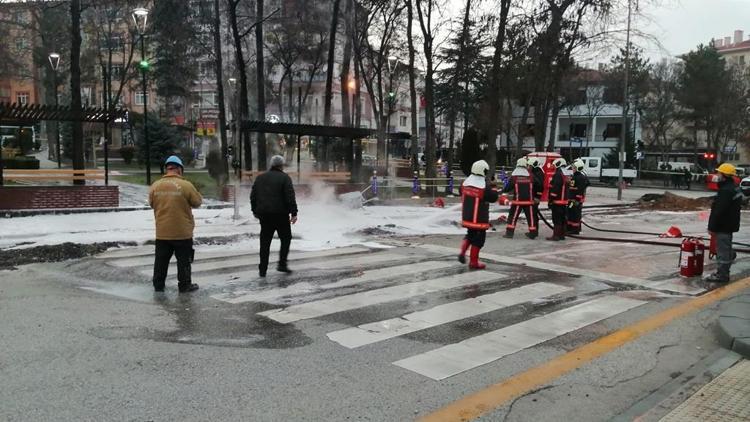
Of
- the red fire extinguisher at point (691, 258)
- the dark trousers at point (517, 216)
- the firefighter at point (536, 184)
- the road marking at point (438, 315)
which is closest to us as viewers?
the road marking at point (438, 315)

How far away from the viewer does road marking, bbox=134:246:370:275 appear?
9.01m

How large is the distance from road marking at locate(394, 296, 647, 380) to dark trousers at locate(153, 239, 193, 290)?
349 centimetres

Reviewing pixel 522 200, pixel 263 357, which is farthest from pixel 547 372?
pixel 522 200

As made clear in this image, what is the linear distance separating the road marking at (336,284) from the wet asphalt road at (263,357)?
0.41 ft

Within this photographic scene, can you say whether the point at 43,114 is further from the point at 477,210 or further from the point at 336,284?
the point at 477,210

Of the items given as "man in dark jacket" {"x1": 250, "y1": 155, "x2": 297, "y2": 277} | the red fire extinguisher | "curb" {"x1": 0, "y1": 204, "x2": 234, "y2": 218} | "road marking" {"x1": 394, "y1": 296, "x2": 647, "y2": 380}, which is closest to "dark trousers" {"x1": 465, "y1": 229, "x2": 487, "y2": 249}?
"road marking" {"x1": 394, "y1": 296, "x2": 647, "y2": 380}

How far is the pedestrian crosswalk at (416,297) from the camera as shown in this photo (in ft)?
18.3

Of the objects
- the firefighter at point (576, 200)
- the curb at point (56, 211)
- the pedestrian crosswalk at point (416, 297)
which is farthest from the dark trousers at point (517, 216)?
the curb at point (56, 211)

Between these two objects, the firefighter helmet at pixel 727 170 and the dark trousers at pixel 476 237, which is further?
the dark trousers at pixel 476 237

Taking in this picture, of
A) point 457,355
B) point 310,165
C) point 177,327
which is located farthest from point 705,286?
point 310,165

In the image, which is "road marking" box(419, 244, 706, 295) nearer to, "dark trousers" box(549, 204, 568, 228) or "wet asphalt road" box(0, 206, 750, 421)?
"wet asphalt road" box(0, 206, 750, 421)

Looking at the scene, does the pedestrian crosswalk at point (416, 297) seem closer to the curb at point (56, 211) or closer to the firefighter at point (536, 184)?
the firefighter at point (536, 184)

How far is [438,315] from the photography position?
6.48 metres

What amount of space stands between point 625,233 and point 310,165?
12.5 m
